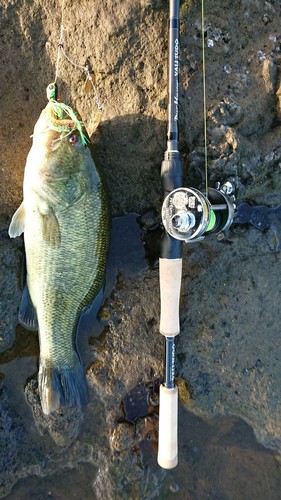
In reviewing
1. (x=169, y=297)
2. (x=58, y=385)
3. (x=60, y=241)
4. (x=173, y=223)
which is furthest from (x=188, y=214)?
(x=58, y=385)

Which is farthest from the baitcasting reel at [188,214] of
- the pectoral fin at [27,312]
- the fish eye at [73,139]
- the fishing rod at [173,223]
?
the pectoral fin at [27,312]

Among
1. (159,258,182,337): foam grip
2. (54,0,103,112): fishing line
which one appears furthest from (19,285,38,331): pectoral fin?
(54,0,103,112): fishing line

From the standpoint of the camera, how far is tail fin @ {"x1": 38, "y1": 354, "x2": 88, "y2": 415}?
268 cm

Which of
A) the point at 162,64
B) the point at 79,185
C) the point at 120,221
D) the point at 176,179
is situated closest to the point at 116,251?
the point at 120,221

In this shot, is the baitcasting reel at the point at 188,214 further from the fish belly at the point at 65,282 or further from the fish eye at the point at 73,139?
the fish eye at the point at 73,139

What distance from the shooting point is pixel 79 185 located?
98.6 inches

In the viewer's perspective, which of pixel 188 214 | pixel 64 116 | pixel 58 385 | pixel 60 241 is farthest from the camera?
pixel 58 385

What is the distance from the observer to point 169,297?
245cm

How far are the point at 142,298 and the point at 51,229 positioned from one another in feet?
2.47

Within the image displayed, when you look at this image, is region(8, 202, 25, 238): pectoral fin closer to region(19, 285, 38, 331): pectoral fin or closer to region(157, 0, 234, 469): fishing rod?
region(19, 285, 38, 331): pectoral fin

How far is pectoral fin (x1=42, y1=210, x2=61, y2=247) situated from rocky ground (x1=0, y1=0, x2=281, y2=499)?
0.36 meters

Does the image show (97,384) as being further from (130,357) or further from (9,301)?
(9,301)

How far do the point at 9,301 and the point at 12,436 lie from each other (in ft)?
2.81

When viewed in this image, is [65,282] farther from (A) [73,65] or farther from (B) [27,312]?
(A) [73,65]
